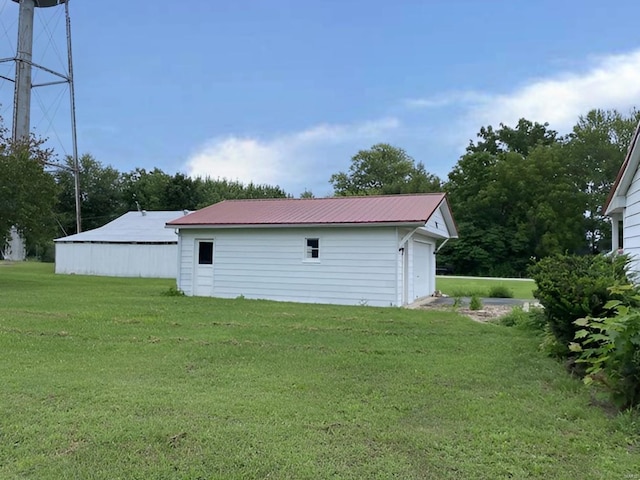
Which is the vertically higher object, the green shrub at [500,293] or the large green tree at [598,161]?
the large green tree at [598,161]

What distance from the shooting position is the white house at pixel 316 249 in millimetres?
13391

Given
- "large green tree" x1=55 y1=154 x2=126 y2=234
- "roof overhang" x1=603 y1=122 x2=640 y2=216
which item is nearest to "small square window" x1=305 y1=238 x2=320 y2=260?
"roof overhang" x1=603 y1=122 x2=640 y2=216

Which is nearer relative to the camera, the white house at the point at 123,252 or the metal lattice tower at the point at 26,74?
the white house at the point at 123,252

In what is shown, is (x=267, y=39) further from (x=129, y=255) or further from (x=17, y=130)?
(x=17, y=130)

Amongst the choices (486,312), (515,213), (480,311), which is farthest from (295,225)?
(515,213)

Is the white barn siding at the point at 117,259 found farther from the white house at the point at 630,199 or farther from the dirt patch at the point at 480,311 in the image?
the white house at the point at 630,199

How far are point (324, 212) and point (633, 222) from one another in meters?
9.07

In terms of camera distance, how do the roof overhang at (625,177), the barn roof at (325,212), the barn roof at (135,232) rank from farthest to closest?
the barn roof at (135,232) → the barn roof at (325,212) → the roof overhang at (625,177)

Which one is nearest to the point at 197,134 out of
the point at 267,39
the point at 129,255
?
the point at 129,255

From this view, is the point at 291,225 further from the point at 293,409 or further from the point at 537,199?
the point at 537,199

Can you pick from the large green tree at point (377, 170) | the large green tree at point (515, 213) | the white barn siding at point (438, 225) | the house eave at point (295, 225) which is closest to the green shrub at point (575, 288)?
the house eave at point (295, 225)

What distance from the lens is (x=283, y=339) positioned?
7793 millimetres

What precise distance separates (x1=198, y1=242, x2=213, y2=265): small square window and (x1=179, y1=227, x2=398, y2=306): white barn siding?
190mm

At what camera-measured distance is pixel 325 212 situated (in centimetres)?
1496
